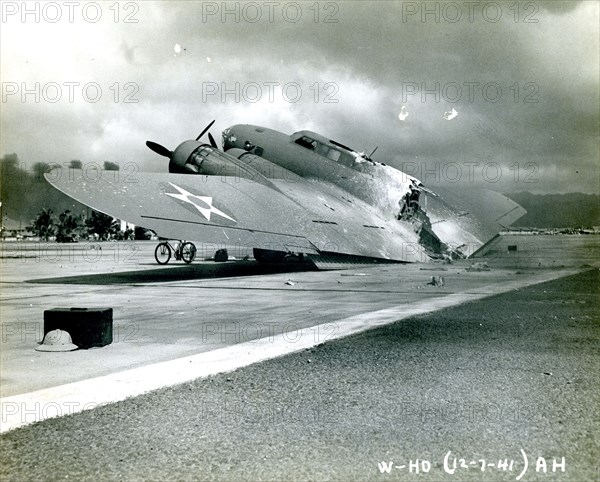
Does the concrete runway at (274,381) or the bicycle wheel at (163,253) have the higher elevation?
the bicycle wheel at (163,253)

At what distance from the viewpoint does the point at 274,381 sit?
6312mm

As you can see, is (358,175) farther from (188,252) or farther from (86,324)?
(86,324)

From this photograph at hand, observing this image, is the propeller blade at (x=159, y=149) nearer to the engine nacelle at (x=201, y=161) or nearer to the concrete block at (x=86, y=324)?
the engine nacelle at (x=201, y=161)

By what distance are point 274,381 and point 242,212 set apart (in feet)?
38.5

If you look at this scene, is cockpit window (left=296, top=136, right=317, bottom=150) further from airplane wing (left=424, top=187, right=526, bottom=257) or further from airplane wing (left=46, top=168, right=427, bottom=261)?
airplane wing (left=424, top=187, right=526, bottom=257)

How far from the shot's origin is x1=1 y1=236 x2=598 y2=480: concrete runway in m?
4.21

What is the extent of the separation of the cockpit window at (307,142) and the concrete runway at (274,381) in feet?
43.3

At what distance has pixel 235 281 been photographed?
59.0 feet

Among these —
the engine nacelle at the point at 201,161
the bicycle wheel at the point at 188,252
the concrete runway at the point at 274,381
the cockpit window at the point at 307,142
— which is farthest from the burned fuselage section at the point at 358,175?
the concrete runway at the point at 274,381

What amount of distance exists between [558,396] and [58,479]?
4475 millimetres

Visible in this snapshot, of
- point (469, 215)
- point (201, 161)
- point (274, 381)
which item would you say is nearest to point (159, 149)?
point (201, 161)

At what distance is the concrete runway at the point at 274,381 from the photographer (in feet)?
13.8

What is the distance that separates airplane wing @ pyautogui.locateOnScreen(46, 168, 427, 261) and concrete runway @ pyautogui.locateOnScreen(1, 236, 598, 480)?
264cm

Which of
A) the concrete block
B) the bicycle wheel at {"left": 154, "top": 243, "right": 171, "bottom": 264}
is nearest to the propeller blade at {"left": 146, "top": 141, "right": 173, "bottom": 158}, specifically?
the bicycle wheel at {"left": 154, "top": 243, "right": 171, "bottom": 264}
